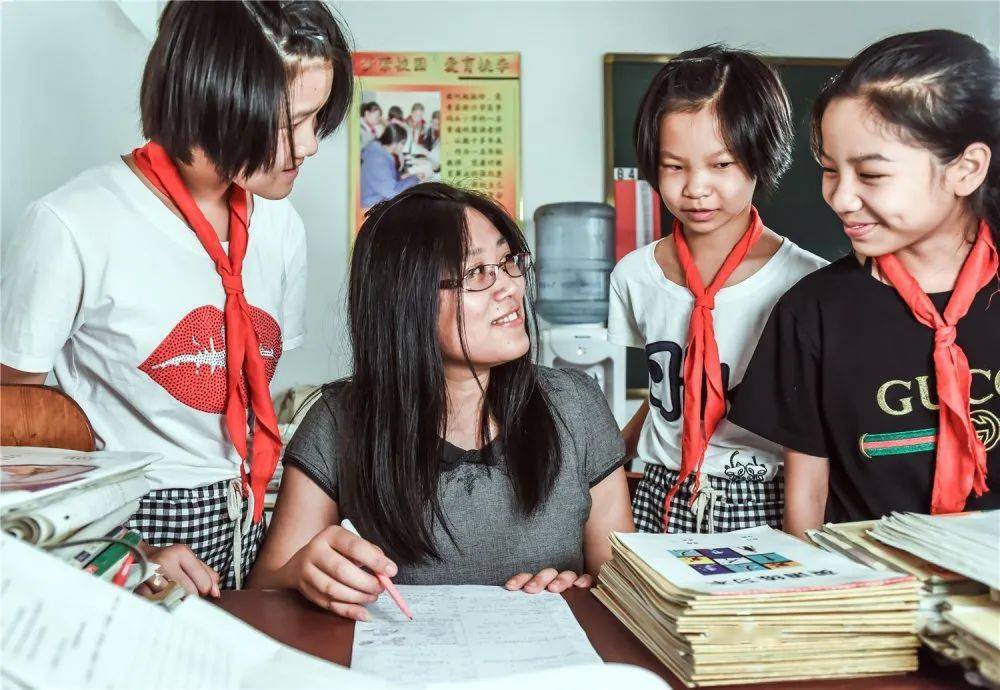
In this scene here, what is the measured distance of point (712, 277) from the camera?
1685 mm

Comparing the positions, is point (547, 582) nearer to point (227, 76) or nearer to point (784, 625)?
point (784, 625)

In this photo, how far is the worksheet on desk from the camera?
0.80 meters

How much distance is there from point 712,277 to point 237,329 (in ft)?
2.88

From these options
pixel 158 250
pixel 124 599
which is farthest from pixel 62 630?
pixel 158 250

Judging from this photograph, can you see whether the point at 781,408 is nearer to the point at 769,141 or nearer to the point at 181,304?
the point at 769,141

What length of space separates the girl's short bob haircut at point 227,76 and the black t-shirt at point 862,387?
773 mm

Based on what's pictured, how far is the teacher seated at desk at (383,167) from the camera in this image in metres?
3.21

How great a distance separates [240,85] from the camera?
1063 mm

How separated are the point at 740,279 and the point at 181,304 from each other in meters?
0.98

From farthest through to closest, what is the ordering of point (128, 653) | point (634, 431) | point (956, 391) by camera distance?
point (634, 431)
point (956, 391)
point (128, 653)

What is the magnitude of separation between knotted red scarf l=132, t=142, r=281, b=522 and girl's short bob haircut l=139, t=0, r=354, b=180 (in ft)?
0.54

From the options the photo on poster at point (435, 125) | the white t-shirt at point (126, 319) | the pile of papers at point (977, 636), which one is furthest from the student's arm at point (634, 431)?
the photo on poster at point (435, 125)

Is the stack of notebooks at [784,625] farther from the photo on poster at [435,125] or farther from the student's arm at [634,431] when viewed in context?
the photo on poster at [435,125]

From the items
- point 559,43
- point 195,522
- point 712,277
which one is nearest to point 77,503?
point 195,522
